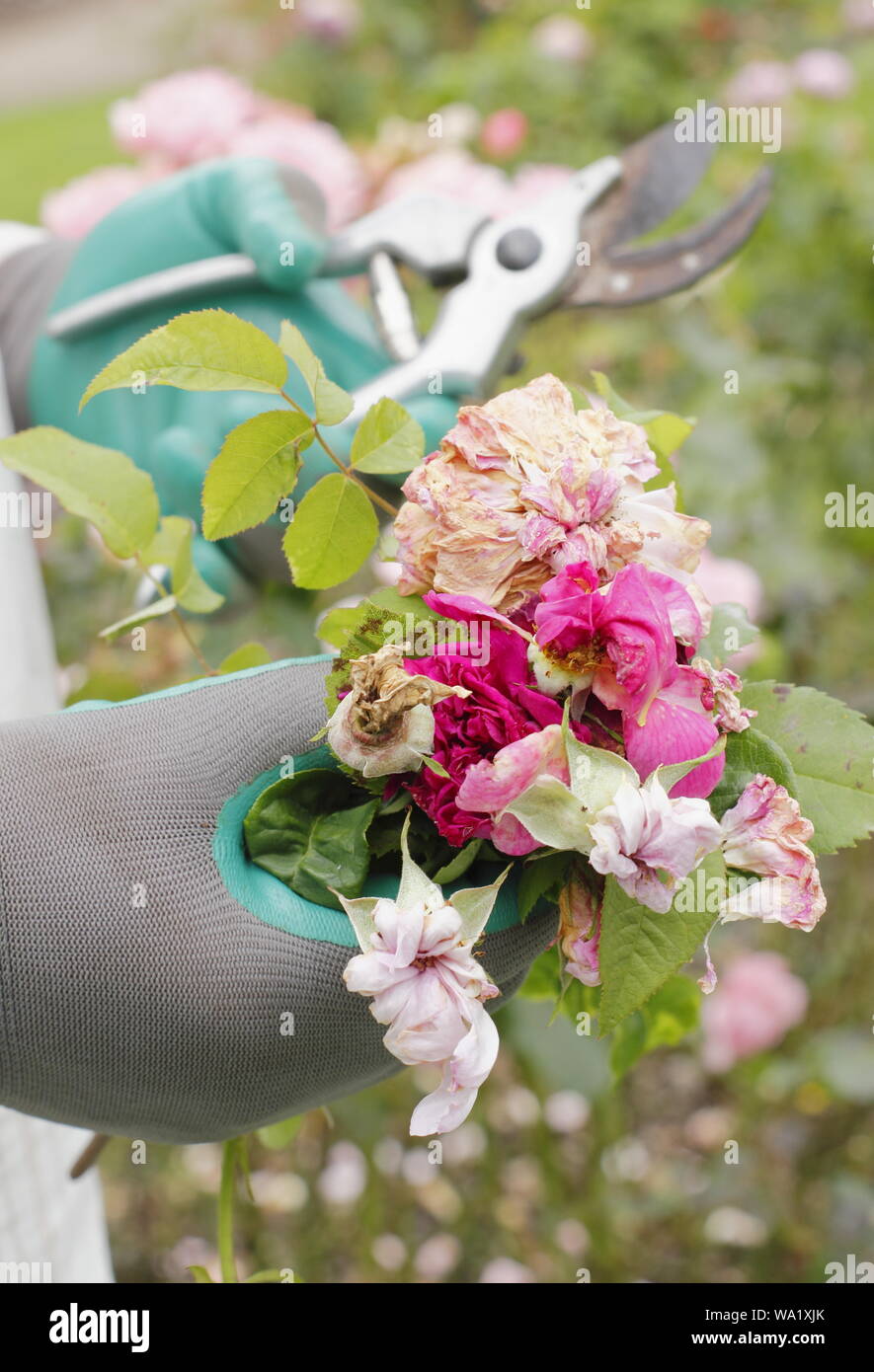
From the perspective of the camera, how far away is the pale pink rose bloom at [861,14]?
1623 millimetres

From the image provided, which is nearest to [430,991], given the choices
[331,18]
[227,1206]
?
[227,1206]

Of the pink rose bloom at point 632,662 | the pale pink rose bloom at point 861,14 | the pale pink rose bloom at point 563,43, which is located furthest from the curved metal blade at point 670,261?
the pale pink rose bloom at point 861,14

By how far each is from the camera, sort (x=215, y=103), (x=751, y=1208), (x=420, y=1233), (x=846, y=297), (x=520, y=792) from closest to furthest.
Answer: (x=520, y=792)
(x=215, y=103)
(x=751, y=1208)
(x=420, y=1233)
(x=846, y=297)

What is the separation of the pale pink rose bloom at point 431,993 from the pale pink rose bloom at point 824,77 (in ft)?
4.84

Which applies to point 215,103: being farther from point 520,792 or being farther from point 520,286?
point 520,792

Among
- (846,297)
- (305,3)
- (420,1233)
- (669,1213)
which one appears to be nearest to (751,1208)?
(669,1213)

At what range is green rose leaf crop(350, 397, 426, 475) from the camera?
369 mm

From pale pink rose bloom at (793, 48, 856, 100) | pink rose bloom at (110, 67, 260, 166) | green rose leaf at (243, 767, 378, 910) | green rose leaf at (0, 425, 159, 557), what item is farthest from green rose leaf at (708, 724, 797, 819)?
pale pink rose bloom at (793, 48, 856, 100)

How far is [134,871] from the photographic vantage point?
0.33 m

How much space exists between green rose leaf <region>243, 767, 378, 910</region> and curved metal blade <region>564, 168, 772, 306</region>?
400 millimetres

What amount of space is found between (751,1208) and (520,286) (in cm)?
90

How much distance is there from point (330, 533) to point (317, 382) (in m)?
0.05

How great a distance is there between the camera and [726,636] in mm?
389

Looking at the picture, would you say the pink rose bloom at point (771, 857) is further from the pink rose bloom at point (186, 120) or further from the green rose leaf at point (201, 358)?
the pink rose bloom at point (186, 120)
